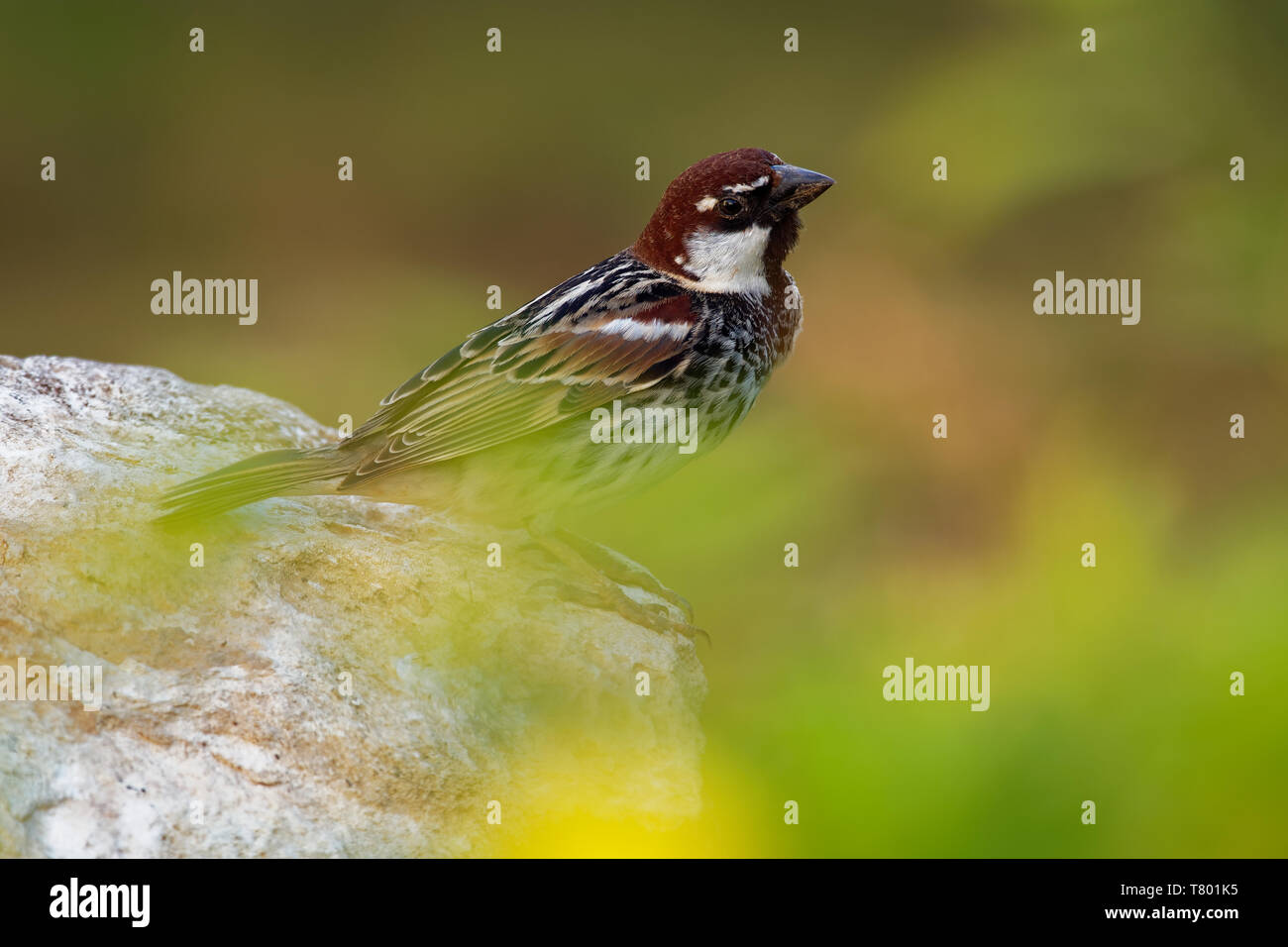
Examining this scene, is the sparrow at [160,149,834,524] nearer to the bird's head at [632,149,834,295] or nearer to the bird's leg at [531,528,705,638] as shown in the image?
the bird's head at [632,149,834,295]

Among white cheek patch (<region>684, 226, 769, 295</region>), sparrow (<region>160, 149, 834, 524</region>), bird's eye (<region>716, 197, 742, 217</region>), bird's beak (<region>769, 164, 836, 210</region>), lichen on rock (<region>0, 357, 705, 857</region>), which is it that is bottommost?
lichen on rock (<region>0, 357, 705, 857</region>)

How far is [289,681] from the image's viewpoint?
3711 millimetres

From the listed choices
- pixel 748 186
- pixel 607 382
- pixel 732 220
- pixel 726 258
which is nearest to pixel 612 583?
pixel 607 382

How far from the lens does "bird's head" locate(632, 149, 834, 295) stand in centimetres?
500

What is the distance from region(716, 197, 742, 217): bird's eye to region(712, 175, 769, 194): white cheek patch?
0.12ft

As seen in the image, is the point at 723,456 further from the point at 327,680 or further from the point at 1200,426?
the point at 1200,426

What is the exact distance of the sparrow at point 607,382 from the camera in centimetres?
485

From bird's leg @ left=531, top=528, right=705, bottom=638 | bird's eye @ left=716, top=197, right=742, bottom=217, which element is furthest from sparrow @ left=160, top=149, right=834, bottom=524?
bird's leg @ left=531, top=528, right=705, bottom=638

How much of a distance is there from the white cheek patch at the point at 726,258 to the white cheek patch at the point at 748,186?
0.52 ft

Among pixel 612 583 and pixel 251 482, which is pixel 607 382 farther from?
pixel 251 482

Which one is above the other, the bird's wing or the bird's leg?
the bird's wing

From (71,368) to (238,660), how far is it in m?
2.10

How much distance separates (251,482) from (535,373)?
1.10 m

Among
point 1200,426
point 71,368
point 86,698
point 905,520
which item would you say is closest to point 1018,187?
point 905,520
